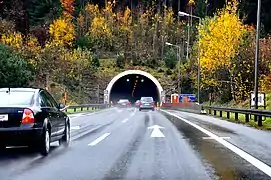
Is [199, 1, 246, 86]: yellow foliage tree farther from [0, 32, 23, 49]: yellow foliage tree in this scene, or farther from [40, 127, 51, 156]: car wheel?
[40, 127, 51, 156]: car wheel

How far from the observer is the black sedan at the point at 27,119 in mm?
10734

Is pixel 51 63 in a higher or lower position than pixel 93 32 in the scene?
lower

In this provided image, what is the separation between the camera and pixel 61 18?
85.0m

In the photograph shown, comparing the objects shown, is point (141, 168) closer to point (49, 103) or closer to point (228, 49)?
point (49, 103)

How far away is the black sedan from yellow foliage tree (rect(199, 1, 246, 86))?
1396 inches

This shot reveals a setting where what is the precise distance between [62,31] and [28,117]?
7234cm

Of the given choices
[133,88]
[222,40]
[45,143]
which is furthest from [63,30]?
[45,143]

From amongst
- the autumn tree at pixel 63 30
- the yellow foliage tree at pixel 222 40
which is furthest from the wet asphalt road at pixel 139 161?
the autumn tree at pixel 63 30

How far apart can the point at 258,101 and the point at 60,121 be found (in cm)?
1558

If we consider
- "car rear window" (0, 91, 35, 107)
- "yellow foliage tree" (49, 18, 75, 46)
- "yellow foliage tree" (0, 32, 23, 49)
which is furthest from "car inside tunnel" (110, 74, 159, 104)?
"car rear window" (0, 91, 35, 107)

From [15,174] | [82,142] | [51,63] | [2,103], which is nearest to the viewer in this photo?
[15,174]

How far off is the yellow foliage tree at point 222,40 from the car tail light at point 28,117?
3682 centimetres

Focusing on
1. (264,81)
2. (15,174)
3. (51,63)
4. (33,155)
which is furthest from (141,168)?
(51,63)

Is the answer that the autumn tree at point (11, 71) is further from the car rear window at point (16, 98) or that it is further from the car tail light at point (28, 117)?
the car tail light at point (28, 117)
